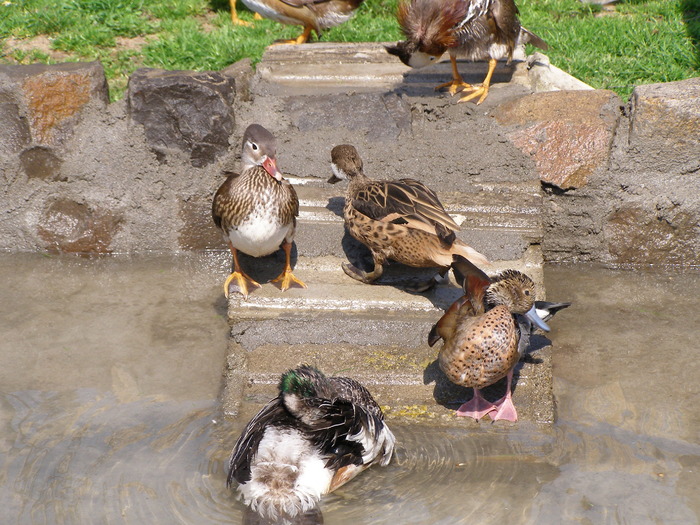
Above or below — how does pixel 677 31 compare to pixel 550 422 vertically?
above

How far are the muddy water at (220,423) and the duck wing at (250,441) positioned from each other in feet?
0.58

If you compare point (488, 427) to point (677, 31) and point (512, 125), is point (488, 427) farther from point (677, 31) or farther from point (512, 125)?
point (677, 31)

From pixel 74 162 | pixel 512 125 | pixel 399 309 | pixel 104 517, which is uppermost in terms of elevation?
pixel 512 125

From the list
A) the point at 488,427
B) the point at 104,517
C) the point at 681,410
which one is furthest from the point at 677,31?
the point at 104,517

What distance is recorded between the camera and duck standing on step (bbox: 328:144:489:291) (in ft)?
14.8

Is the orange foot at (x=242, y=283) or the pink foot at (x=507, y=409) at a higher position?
the orange foot at (x=242, y=283)

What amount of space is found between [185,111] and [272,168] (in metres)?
1.32

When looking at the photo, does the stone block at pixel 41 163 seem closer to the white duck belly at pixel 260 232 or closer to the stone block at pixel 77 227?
the stone block at pixel 77 227

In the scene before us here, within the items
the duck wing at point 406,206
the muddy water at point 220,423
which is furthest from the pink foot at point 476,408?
the duck wing at point 406,206

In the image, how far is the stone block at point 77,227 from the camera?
589 centimetres

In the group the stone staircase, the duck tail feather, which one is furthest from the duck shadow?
the duck tail feather

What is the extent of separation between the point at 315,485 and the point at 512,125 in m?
3.16

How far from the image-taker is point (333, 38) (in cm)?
780

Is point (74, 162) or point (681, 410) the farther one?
point (74, 162)
